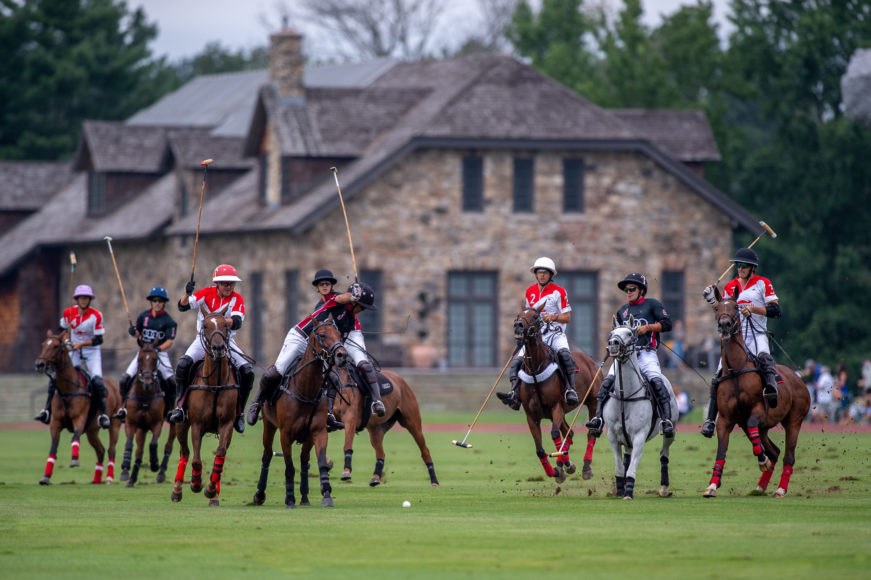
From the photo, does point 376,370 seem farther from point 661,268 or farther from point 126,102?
point 126,102

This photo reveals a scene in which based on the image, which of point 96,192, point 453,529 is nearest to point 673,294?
point 96,192

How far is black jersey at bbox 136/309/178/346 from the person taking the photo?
22.2 m

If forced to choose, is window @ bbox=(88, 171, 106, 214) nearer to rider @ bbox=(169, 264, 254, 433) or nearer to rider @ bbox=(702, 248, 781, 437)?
rider @ bbox=(169, 264, 254, 433)

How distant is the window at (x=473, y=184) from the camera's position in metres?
47.0

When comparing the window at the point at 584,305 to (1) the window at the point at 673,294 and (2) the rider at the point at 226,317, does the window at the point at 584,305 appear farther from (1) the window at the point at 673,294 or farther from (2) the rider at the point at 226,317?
(2) the rider at the point at 226,317

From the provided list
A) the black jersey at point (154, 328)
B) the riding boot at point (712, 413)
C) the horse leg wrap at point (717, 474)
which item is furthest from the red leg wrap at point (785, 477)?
the black jersey at point (154, 328)

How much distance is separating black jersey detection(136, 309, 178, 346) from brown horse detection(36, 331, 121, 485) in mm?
1580

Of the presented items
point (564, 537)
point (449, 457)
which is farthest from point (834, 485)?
point (449, 457)

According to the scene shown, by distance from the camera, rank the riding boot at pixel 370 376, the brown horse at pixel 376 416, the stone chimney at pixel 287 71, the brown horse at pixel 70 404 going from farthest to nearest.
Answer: the stone chimney at pixel 287 71 → the brown horse at pixel 70 404 → the brown horse at pixel 376 416 → the riding boot at pixel 370 376

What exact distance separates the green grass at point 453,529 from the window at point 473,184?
2328 centimetres

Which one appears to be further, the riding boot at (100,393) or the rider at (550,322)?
the riding boot at (100,393)

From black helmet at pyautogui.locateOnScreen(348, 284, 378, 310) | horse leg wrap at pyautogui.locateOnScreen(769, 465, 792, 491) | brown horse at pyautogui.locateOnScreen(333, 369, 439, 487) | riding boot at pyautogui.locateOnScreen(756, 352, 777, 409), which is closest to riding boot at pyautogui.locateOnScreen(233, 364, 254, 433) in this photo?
brown horse at pyautogui.locateOnScreen(333, 369, 439, 487)

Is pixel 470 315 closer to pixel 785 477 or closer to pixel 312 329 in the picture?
pixel 785 477

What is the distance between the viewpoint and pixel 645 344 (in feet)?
63.8
